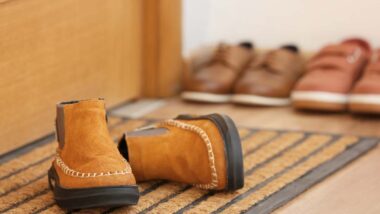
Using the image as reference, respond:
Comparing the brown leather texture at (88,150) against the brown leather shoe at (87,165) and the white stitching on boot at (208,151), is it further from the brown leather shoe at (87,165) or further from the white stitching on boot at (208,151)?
the white stitching on boot at (208,151)

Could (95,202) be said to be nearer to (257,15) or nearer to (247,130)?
(247,130)

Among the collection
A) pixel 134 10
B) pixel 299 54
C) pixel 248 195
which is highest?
pixel 134 10

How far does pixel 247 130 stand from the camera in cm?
190

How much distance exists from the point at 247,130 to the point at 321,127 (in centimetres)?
19

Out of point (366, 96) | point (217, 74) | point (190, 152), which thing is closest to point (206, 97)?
point (217, 74)

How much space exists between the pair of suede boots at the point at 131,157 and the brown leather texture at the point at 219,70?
2.12 feet

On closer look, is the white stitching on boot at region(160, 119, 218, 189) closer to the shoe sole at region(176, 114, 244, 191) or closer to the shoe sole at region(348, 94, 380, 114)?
the shoe sole at region(176, 114, 244, 191)

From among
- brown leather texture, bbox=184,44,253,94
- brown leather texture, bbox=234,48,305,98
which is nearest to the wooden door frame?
brown leather texture, bbox=184,44,253,94

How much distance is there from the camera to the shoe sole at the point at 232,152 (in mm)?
1437

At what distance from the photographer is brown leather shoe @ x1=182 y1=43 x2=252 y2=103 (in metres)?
2.17

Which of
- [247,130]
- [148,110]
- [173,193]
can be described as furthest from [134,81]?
[173,193]

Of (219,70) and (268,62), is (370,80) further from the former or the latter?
(219,70)

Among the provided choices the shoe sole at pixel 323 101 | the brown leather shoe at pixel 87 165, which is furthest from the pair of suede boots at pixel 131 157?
the shoe sole at pixel 323 101

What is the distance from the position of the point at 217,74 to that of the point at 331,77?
0.32m
